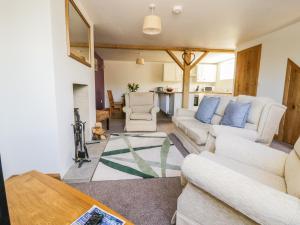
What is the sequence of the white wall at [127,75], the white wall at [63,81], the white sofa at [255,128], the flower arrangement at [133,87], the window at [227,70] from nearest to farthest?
1. the white wall at [63,81]
2. the white sofa at [255,128]
3. the window at [227,70]
4. the flower arrangement at [133,87]
5. the white wall at [127,75]

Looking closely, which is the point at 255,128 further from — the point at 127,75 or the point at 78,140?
the point at 127,75

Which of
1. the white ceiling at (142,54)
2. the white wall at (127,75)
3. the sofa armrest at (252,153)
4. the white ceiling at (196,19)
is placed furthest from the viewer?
the white wall at (127,75)

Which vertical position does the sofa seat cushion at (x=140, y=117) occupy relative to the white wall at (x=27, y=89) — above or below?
below

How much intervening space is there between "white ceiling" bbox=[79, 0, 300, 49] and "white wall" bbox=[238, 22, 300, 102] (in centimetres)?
18

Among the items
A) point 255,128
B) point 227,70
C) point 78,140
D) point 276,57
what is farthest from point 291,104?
point 227,70

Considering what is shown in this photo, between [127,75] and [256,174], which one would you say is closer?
[256,174]

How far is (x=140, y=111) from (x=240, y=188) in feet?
12.0

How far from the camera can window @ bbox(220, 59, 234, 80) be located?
691 cm

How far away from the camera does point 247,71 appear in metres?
4.52

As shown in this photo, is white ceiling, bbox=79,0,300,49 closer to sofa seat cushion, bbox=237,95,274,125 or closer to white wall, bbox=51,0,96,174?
white wall, bbox=51,0,96,174

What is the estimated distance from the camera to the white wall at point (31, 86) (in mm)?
1656

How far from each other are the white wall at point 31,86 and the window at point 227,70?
6.64 metres

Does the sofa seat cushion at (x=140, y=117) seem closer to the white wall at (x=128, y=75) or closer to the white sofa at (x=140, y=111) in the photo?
the white sofa at (x=140, y=111)

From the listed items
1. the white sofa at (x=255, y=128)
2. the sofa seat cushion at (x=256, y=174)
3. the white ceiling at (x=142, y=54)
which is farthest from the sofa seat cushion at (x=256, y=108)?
the white ceiling at (x=142, y=54)
